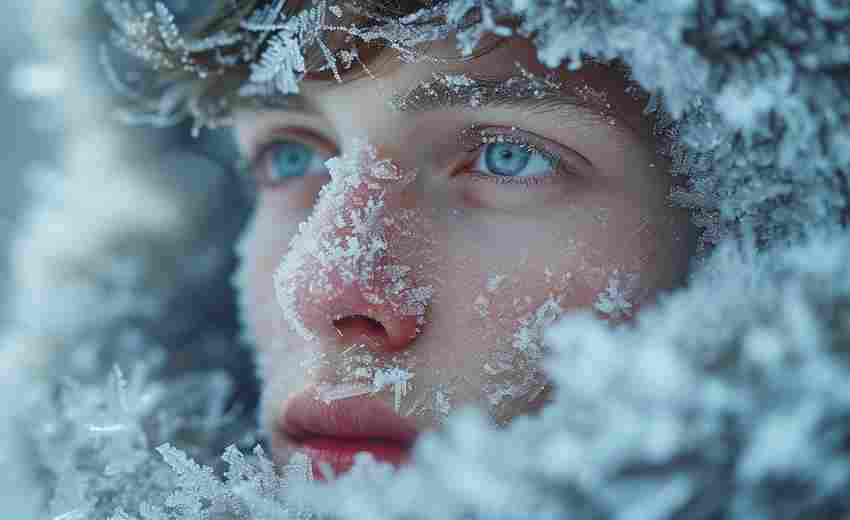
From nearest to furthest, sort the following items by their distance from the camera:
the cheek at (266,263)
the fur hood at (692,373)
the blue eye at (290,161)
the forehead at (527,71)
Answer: the fur hood at (692,373)
the forehead at (527,71)
the cheek at (266,263)
the blue eye at (290,161)

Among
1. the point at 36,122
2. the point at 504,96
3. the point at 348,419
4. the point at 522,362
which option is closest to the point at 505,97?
the point at 504,96

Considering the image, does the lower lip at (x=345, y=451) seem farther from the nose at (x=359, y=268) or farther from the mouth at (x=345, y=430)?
the nose at (x=359, y=268)

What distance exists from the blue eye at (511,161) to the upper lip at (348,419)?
275 millimetres

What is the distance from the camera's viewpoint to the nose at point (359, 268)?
0.75 metres

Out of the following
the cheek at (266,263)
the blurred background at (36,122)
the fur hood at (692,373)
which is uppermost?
the blurred background at (36,122)

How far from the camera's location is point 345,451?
2.76 ft

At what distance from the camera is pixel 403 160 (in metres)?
0.80

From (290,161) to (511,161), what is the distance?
40cm

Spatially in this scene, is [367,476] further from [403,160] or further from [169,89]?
[169,89]

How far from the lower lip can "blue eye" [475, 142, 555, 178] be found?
308mm

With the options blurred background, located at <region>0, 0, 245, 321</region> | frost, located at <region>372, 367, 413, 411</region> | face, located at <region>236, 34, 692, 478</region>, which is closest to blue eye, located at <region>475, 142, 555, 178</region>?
face, located at <region>236, 34, 692, 478</region>

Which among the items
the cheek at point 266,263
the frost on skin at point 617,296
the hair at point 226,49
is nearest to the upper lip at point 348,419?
the cheek at point 266,263

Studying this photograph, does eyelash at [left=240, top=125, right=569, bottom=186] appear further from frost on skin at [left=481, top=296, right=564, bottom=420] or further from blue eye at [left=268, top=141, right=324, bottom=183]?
blue eye at [left=268, top=141, right=324, bottom=183]

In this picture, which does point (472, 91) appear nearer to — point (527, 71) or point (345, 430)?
point (527, 71)
